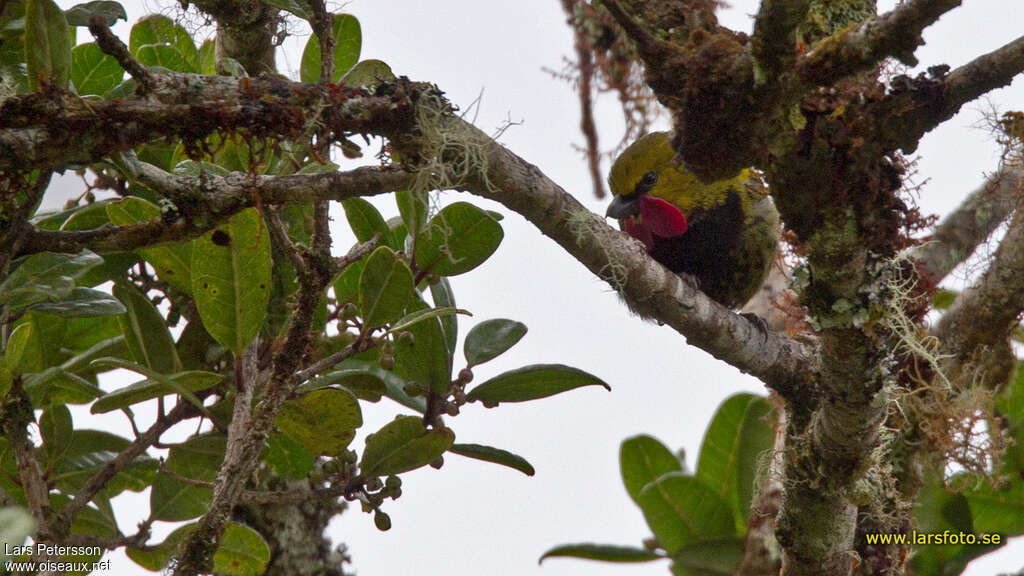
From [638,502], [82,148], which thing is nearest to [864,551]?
[638,502]

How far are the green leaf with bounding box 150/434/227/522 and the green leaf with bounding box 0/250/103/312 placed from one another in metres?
0.46

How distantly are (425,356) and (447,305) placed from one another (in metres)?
0.14

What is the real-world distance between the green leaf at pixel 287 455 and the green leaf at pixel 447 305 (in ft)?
1.25

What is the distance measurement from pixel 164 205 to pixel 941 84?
125 centimetres

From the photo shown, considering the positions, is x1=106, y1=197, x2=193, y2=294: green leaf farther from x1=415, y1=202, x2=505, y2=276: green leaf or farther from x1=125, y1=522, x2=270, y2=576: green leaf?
x1=125, y1=522, x2=270, y2=576: green leaf

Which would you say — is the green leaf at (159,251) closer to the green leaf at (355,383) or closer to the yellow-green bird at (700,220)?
the green leaf at (355,383)

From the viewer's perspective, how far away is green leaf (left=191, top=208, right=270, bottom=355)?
1.60m

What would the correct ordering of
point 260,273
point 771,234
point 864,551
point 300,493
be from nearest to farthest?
point 260,273, point 300,493, point 864,551, point 771,234

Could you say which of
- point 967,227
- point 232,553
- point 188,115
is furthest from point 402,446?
point 967,227

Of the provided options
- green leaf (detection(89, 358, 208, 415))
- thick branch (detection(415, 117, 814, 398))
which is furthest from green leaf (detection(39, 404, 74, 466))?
thick branch (detection(415, 117, 814, 398))

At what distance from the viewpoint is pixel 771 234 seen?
10.3 ft

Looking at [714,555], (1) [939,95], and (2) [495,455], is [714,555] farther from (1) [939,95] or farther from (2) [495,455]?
(1) [939,95]

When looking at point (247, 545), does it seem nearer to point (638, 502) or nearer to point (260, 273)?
point (260, 273)

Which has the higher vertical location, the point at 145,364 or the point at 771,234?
the point at 771,234
